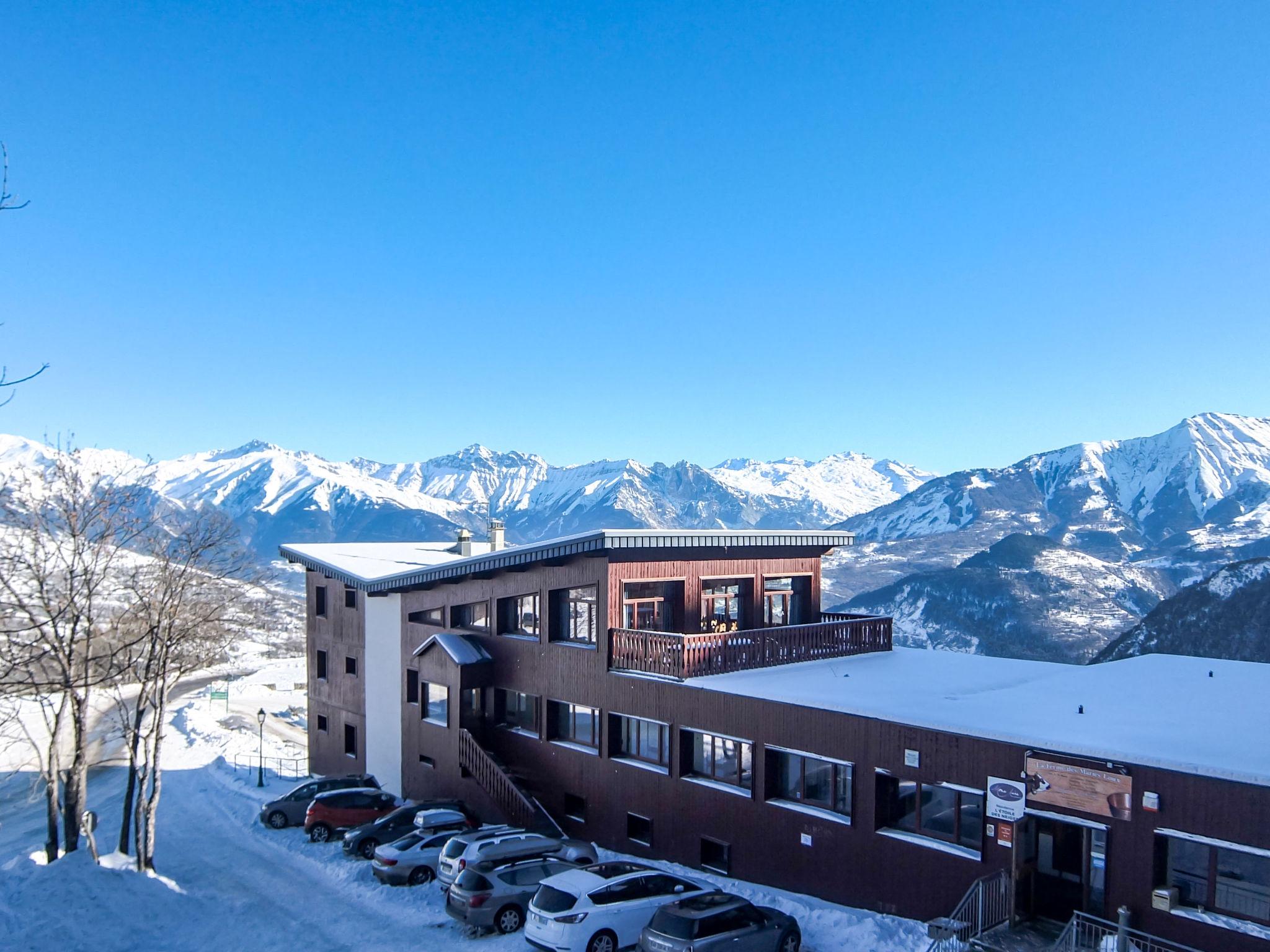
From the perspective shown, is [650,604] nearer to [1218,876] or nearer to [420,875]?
[420,875]

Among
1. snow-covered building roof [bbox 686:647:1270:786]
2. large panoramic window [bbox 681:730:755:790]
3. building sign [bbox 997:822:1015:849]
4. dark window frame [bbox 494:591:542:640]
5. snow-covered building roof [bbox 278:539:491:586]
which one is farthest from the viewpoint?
snow-covered building roof [bbox 278:539:491:586]

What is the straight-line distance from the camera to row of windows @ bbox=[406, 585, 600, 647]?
81.3ft

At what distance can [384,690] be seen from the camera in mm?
33250

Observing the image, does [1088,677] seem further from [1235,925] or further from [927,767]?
[1235,925]

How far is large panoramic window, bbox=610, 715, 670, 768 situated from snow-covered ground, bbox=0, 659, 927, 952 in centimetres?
302

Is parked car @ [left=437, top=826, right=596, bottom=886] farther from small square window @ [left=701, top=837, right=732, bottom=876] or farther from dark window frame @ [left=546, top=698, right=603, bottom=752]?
dark window frame @ [left=546, top=698, right=603, bottom=752]

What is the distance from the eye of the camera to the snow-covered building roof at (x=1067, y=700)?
13930 mm

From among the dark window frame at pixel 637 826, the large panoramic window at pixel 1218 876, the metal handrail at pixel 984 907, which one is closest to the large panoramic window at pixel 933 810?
the metal handrail at pixel 984 907

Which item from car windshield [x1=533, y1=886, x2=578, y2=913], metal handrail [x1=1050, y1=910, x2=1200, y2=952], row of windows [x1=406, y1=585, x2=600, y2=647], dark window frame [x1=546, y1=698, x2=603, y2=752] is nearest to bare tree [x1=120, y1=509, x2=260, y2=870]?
row of windows [x1=406, y1=585, x2=600, y2=647]

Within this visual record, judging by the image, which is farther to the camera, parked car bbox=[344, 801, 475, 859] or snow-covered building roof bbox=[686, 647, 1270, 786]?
parked car bbox=[344, 801, 475, 859]

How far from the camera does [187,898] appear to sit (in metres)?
20.8

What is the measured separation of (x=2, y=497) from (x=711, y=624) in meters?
20.7

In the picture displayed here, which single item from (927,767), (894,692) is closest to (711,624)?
(894,692)

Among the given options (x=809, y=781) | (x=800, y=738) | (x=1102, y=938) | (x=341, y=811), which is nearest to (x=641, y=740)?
(x=809, y=781)
